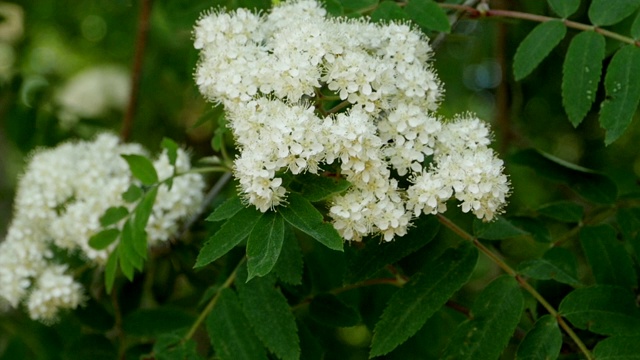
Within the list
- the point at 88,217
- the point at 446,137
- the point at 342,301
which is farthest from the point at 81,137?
the point at 446,137

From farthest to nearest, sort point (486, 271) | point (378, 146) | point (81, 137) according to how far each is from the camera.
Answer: point (486, 271)
point (81, 137)
point (378, 146)

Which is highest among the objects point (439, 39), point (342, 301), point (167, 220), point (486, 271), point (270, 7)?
point (270, 7)

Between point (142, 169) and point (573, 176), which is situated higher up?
point (142, 169)

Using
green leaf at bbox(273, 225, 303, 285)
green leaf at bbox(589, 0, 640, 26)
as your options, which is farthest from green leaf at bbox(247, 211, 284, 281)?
green leaf at bbox(589, 0, 640, 26)

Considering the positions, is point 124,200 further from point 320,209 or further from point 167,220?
point 320,209

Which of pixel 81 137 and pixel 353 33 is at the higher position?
pixel 353 33

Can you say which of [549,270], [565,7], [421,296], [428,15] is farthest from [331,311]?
[565,7]

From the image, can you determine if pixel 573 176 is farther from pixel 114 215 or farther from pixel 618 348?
pixel 114 215

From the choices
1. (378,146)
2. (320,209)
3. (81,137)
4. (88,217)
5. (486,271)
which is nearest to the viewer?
(378,146)

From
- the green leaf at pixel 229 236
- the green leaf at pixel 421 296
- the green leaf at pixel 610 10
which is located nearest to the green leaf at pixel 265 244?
Result: the green leaf at pixel 229 236
